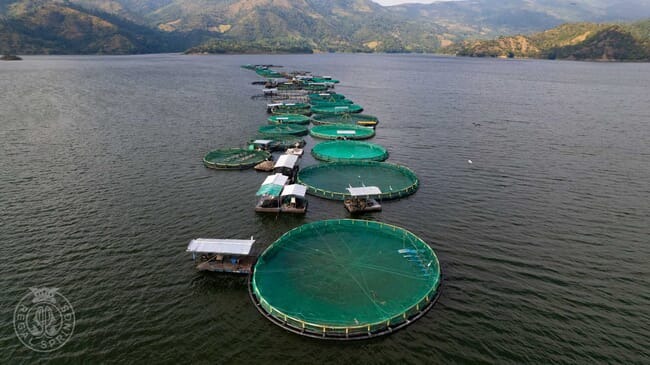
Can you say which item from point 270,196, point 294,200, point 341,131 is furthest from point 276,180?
point 341,131

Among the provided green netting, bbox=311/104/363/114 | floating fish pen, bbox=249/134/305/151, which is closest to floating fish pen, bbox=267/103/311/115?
green netting, bbox=311/104/363/114

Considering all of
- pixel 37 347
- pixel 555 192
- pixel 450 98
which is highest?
pixel 450 98

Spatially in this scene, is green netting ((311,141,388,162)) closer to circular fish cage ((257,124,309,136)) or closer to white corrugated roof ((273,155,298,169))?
white corrugated roof ((273,155,298,169))

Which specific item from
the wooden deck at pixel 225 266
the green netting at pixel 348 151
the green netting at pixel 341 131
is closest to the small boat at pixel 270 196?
the wooden deck at pixel 225 266

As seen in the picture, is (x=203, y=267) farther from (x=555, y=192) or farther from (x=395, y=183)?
(x=555, y=192)

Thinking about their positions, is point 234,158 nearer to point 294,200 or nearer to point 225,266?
point 294,200

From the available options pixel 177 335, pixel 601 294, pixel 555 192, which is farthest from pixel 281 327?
pixel 555 192

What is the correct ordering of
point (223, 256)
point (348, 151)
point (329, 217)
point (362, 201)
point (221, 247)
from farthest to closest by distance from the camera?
point (348, 151), point (362, 201), point (329, 217), point (223, 256), point (221, 247)

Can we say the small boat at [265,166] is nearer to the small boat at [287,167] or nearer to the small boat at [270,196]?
the small boat at [287,167]
